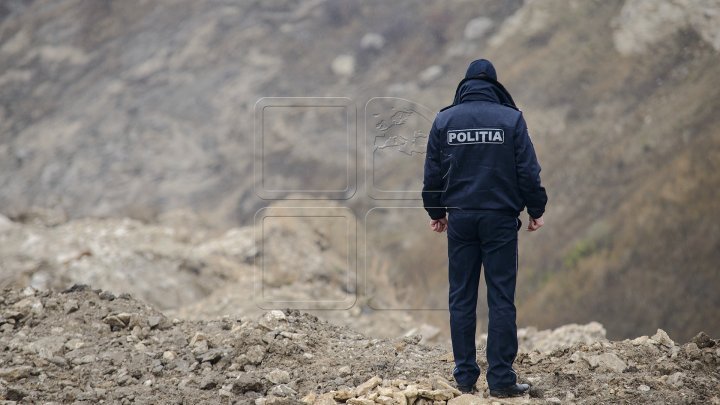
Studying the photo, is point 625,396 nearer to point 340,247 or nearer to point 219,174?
point 340,247

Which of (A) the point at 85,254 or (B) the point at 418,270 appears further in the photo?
(B) the point at 418,270

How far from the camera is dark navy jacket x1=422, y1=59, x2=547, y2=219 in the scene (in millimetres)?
5039

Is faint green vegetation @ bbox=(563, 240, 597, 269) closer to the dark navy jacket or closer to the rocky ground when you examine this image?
the rocky ground

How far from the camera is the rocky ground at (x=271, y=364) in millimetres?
5160

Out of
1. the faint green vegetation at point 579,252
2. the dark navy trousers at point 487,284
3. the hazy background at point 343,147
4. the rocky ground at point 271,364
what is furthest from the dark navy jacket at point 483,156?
the faint green vegetation at point 579,252

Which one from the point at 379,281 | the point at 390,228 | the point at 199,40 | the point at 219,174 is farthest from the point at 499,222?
the point at 199,40

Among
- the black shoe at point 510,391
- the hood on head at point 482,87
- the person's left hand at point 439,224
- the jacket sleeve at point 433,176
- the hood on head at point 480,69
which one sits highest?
the hood on head at point 480,69

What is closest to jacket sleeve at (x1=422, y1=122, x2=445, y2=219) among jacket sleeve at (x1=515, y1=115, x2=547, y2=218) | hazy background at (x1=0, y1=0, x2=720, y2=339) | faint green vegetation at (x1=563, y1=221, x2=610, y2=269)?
jacket sleeve at (x1=515, y1=115, x2=547, y2=218)

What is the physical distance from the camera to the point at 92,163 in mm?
25328

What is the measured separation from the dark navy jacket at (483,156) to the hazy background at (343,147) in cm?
418

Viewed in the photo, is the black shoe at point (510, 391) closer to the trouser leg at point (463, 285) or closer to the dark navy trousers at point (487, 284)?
the dark navy trousers at point (487, 284)

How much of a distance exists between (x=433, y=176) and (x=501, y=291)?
843 mm

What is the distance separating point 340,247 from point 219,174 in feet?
32.2

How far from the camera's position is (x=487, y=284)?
513 centimetres
